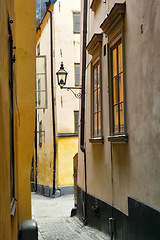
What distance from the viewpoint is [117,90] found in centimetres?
762

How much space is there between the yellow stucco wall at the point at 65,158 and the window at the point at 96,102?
10.9 metres

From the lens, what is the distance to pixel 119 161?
7.38 metres

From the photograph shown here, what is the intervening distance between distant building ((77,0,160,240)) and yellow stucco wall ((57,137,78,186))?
982 cm

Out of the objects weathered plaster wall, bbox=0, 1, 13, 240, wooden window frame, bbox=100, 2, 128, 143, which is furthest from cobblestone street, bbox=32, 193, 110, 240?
weathered plaster wall, bbox=0, 1, 13, 240

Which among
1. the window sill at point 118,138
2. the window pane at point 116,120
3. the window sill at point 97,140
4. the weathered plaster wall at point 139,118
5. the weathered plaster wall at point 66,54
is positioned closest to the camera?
the weathered plaster wall at point 139,118

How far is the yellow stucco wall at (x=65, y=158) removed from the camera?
20.6m

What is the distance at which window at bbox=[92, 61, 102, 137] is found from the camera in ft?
30.4

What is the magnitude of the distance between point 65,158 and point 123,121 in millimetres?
13797

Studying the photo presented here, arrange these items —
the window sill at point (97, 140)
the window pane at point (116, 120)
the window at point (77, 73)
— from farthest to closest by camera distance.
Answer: the window at point (77, 73), the window sill at point (97, 140), the window pane at point (116, 120)

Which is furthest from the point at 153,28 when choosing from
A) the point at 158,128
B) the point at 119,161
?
the point at 119,161

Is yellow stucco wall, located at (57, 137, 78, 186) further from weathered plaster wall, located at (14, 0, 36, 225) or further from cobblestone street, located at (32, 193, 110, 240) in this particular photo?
weathered plaster wall, located at (14, 0, 36, 225)

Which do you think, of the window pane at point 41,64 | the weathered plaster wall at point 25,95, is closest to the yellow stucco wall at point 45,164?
the window pane at point 41,64

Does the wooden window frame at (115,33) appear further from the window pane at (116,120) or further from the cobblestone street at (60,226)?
the cobblestone street at (60,226)

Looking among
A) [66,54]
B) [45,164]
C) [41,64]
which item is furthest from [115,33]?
[45,164]
